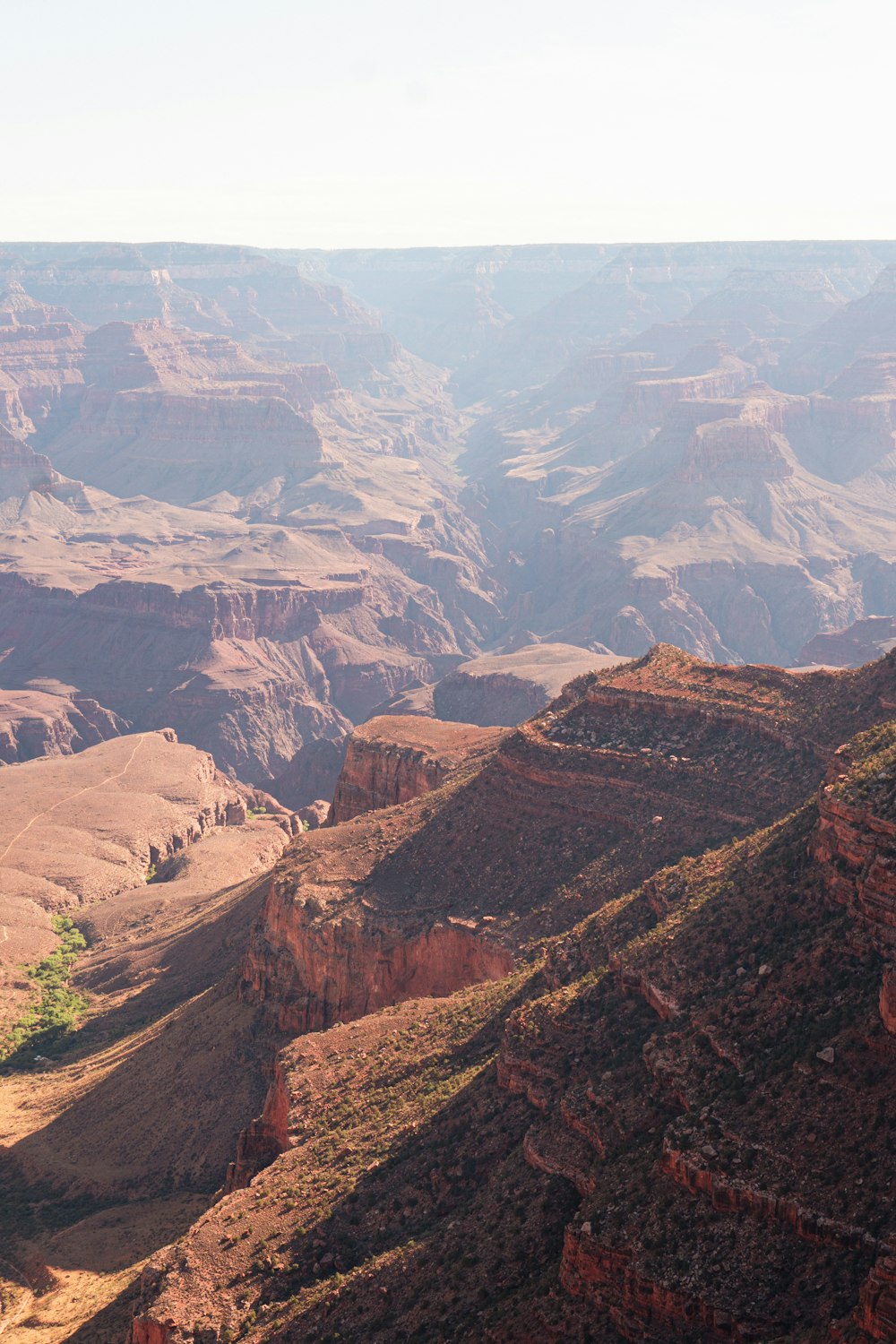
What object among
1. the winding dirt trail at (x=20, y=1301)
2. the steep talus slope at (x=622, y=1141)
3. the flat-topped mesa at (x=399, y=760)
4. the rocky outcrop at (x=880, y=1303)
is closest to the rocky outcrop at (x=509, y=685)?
the flat-topped mesa at (x=399, y=760)

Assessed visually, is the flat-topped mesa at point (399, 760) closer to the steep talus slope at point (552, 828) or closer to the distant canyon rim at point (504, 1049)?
the distant canyon rim at point (504, 1049)

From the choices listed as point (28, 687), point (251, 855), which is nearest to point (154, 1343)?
point (251, 855)

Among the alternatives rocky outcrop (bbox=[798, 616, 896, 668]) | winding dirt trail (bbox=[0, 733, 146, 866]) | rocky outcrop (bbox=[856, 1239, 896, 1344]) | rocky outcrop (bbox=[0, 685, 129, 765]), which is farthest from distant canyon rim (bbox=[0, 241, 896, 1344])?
rocky outcrop (bbox=[798, 616, 896, 668])

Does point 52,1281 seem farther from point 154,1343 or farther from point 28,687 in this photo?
point 28,687

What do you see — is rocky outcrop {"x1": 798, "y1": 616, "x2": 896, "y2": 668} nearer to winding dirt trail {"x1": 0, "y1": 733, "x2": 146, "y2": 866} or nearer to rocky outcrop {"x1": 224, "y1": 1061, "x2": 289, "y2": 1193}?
winding dirt trail {"x1": 0, "y1": 733, "x2": 146, "y2": 866}

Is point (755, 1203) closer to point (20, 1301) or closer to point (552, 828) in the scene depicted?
point (20, 1301)

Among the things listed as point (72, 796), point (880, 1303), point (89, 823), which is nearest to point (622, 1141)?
point (880, 1303)
